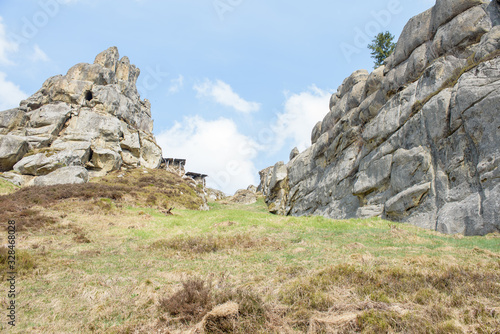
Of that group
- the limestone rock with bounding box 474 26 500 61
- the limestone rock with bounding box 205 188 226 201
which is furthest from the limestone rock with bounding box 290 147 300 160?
the limestone rock with bounding box 474 26 500 61

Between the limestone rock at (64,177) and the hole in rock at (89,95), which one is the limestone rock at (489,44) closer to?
the limestone rock at (64,177)

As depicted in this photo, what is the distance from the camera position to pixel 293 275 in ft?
38.5

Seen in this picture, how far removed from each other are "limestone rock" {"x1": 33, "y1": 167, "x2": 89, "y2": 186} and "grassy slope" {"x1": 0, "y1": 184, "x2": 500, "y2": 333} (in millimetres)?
29135

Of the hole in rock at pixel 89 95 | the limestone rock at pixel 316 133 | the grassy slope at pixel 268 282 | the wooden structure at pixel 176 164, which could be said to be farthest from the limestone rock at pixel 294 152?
the hole in rock at pixel 89 95

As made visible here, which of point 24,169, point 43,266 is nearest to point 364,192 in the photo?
point 43,266

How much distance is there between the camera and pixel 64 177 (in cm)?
4778

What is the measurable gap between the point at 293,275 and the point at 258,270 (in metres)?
1.92

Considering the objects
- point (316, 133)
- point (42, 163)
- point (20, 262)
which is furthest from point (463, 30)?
point (42, 163)

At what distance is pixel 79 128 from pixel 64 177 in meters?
28.5

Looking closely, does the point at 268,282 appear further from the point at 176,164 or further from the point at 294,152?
the point at 176,164

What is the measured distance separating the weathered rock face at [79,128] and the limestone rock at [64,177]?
2064 mm

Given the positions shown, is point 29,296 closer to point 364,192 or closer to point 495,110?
point 495,110

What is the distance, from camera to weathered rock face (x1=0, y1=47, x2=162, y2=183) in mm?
57844

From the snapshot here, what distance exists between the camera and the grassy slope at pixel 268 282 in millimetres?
7656
